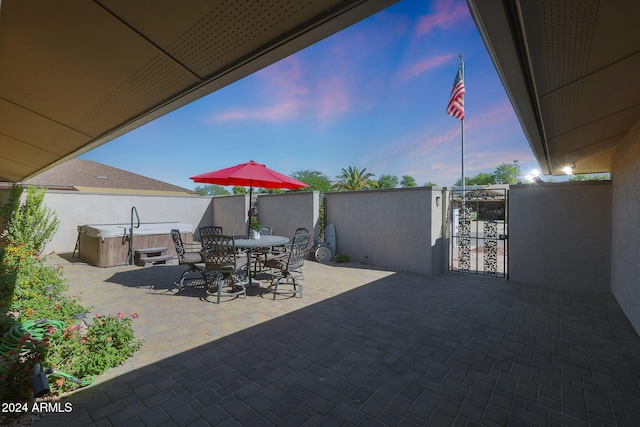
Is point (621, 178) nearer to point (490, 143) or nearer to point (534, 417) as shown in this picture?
point (534, 417)

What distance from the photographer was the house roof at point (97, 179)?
1499 cm

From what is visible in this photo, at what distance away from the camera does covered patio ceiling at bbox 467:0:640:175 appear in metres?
1.53

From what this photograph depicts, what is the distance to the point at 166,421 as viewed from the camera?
1978mm

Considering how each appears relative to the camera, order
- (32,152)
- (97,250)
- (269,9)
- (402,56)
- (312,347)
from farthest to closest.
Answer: (402,56) < (97,250) < (32,152) < (312,347) < (269,9)

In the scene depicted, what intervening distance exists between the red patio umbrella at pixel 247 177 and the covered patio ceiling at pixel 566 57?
3806 mm

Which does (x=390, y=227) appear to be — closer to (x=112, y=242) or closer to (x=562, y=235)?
(x=562, y=235)

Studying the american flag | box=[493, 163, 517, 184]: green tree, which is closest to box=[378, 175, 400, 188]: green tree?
box=[493, 163, 517, 184]: green tree

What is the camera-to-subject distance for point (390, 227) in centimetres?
706

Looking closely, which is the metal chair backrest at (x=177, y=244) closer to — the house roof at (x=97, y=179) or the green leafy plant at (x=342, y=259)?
the green leafy plant at (x=342, y=259)

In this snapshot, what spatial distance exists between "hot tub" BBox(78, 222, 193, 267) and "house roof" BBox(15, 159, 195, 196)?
8.18 m

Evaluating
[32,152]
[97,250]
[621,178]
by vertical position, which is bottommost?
[97,250]

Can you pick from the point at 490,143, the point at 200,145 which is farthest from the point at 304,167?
the point at 490,143

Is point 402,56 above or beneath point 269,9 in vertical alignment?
above

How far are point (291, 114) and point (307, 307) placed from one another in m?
29.9
